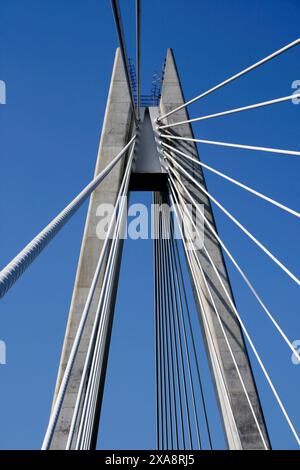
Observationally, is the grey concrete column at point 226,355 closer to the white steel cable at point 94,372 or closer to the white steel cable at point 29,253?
the white steel cable at point 94,372

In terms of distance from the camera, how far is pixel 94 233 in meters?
8.41

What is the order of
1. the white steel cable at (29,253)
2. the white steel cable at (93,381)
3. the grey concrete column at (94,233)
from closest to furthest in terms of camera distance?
the white steel cable at (29,253)
the white steel cable at (93,381)
the grey concrete column at (94,233)

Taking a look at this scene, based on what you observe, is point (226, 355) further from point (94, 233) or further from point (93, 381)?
point (94, 233)

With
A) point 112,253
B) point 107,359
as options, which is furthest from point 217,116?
point 107,359

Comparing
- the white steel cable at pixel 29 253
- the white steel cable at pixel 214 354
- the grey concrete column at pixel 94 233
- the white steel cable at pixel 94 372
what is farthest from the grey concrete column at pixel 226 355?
the white steel cable at pixel 29 253

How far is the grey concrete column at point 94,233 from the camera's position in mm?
6809

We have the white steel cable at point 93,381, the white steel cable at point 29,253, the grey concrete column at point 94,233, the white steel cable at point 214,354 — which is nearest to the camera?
the white steel cable at point 29,253

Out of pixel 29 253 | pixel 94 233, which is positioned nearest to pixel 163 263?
Answer: pixel 94 233

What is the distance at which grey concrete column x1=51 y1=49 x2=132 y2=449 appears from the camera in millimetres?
6809

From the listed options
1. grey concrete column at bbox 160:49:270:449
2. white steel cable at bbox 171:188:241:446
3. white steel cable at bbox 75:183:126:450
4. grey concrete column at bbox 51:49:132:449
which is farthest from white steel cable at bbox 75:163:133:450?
grey concrete column at bbox 160:49:270:449

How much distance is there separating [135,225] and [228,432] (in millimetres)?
3766

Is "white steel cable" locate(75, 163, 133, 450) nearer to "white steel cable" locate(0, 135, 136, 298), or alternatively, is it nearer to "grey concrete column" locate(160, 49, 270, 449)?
"grey concrete column" locate(160, 49, 270, 449)
